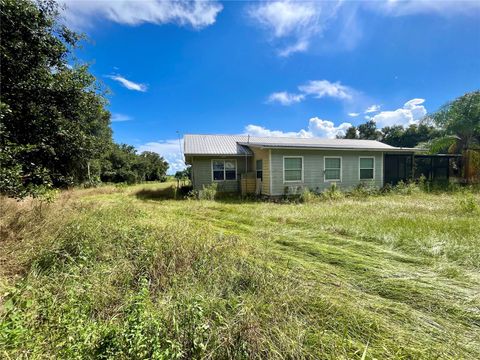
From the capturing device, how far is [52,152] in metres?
4.51

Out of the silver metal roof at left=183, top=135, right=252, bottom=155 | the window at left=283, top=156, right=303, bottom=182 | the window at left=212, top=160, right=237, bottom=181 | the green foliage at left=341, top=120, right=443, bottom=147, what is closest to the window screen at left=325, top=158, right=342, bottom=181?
the window at left=283, top=156, right=303, bottom=182

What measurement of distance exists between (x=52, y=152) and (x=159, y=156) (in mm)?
33578

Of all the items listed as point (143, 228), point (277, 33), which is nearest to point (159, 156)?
point (277, 33)

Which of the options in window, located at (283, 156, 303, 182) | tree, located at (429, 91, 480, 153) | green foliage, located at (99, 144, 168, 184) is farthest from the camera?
green foliage, located at (99, 144, 168, 184)

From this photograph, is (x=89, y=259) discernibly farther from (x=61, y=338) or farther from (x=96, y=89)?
(x=96, y=89)

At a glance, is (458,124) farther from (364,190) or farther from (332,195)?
(332,195)

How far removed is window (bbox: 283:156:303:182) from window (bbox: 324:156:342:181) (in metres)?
1.58

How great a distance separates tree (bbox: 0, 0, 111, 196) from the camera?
12.1 ft

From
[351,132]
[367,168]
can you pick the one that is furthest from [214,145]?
[351,132]

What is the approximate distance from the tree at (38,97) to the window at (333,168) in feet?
34.6

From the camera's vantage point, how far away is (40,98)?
14.2 ft

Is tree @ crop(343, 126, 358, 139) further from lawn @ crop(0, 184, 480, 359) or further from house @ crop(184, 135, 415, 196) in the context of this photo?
lawn @ crop(0, 184, 480, 359)

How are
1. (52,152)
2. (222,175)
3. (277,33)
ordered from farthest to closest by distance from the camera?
(222,175) < (277,33) < (52,152)

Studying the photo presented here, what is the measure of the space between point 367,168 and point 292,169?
4957 millimetres
